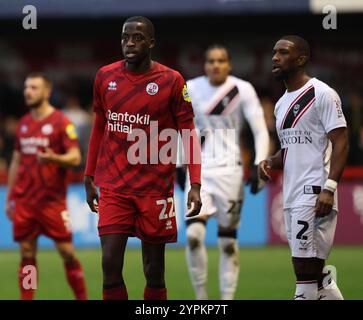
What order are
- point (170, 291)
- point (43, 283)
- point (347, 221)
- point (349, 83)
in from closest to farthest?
point (170, 291) → point (43, 283) → point (347, 221) → point (349, 83)

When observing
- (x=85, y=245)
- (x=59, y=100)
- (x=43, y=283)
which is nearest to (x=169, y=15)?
(x=59, y=100)

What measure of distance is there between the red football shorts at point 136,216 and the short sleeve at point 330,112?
135cm

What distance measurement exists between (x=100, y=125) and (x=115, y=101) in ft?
0.97

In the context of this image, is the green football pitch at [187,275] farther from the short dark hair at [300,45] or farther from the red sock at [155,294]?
the short dark hair at [300,45]

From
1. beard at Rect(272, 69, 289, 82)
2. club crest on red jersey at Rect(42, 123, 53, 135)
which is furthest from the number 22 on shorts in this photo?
club crest on red jersey at Rect(42, 123, 53, 135)

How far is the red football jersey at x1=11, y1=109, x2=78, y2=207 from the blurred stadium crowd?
9.12 metres

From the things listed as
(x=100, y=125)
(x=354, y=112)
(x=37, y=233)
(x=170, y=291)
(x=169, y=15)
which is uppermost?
(x=169, y=15)

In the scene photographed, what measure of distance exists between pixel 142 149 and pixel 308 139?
1.24 m

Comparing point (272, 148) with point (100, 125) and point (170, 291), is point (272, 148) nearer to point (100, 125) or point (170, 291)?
point (170, 291)

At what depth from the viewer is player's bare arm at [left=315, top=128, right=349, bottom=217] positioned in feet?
22.5

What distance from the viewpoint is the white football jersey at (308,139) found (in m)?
7.04

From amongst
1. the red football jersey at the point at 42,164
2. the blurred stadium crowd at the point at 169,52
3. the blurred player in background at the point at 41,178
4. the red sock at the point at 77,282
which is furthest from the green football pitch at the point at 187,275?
the blurred stadium crowd at the point at 169,52

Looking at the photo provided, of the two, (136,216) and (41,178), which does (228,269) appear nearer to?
(41,178)

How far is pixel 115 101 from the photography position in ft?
23.7
